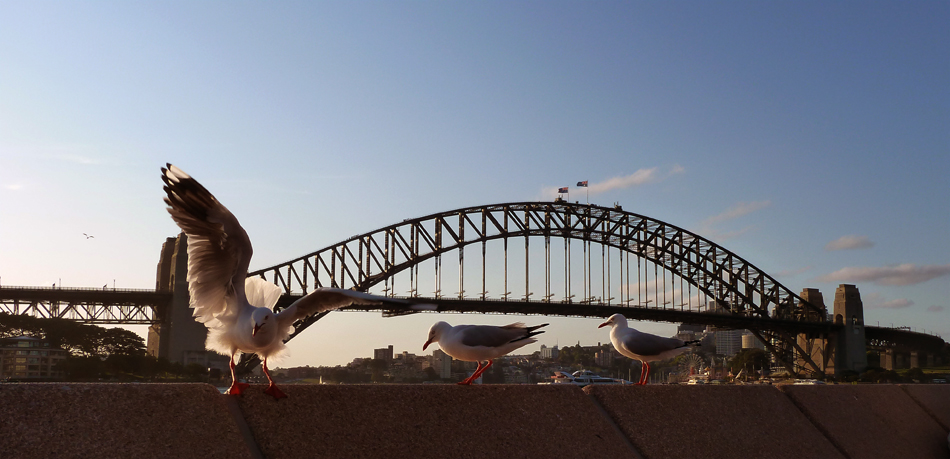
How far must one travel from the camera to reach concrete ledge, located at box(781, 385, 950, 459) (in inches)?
175

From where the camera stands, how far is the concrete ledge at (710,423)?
11.8 feet

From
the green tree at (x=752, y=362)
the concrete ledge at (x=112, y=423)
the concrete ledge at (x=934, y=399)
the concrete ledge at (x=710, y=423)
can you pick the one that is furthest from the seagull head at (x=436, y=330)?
the green tree at (x=752, y=362)

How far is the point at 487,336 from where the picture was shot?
186 inches

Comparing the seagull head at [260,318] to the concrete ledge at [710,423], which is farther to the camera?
the seagull head at [260,318]

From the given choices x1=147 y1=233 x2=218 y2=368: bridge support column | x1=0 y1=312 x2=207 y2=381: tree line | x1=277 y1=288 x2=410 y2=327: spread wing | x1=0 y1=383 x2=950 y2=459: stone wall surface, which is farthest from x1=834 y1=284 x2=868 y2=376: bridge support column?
x1=277 y1=288 x2=410 y2=327: spread wing

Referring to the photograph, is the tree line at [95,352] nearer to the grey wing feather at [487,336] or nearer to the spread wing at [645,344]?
the spread wing at [645,344]

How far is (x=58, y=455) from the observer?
2238mm

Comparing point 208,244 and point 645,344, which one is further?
point 645,344

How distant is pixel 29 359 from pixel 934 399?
62.4 meters

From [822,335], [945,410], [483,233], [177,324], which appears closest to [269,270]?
[177,324]

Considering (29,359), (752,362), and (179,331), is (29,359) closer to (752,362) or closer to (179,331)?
(179,331)

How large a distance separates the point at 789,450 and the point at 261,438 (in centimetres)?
255

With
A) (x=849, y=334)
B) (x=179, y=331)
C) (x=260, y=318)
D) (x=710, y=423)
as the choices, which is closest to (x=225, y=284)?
(x=260, y=318)

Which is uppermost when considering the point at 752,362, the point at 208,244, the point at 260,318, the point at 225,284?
the point at 208,244
